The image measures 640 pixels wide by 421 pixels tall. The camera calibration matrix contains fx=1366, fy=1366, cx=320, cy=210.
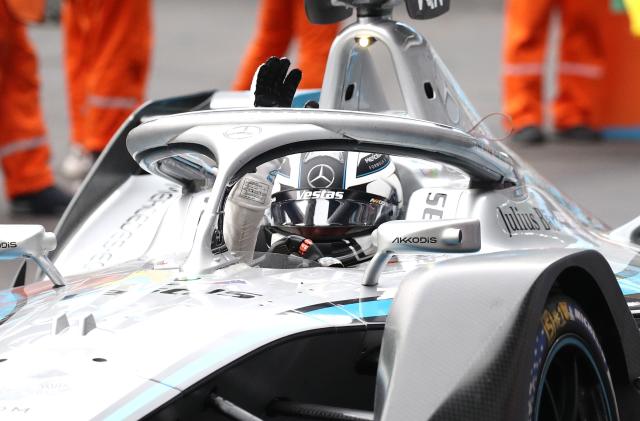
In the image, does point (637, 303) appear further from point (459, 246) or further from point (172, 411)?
point (172, 411)

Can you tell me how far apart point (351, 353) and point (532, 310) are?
1.65ft

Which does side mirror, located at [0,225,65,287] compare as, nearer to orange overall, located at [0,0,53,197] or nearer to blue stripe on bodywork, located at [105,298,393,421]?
blue stripe on bodywork, located at [105,298,393,421]

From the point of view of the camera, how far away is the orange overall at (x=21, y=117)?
7445 mm

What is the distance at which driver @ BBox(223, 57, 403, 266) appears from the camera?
366cm

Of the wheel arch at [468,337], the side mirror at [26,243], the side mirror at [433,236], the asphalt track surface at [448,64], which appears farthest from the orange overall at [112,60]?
the wheel arch at [468,337]

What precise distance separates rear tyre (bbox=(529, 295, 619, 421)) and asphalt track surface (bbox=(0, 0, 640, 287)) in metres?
3.86

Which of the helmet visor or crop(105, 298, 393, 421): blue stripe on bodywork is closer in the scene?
crop(105, 298, 393, 421): blue stripe on bodywork

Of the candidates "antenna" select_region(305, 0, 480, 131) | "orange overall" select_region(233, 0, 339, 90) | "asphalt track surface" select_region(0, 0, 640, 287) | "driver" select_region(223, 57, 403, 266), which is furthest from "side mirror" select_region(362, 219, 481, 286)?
"orange overall" select_region(233, 0, 339, 90)

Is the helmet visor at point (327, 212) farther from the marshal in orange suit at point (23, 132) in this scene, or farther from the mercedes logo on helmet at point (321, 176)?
the marshal in orange suit at point (23, 132)

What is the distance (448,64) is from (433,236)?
1031cm

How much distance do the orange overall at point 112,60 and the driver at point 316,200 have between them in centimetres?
417

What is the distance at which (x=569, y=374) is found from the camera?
10.1 feet

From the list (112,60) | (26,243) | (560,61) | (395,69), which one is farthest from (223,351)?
(560,61)

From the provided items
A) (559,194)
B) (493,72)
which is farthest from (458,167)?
(493,72)
